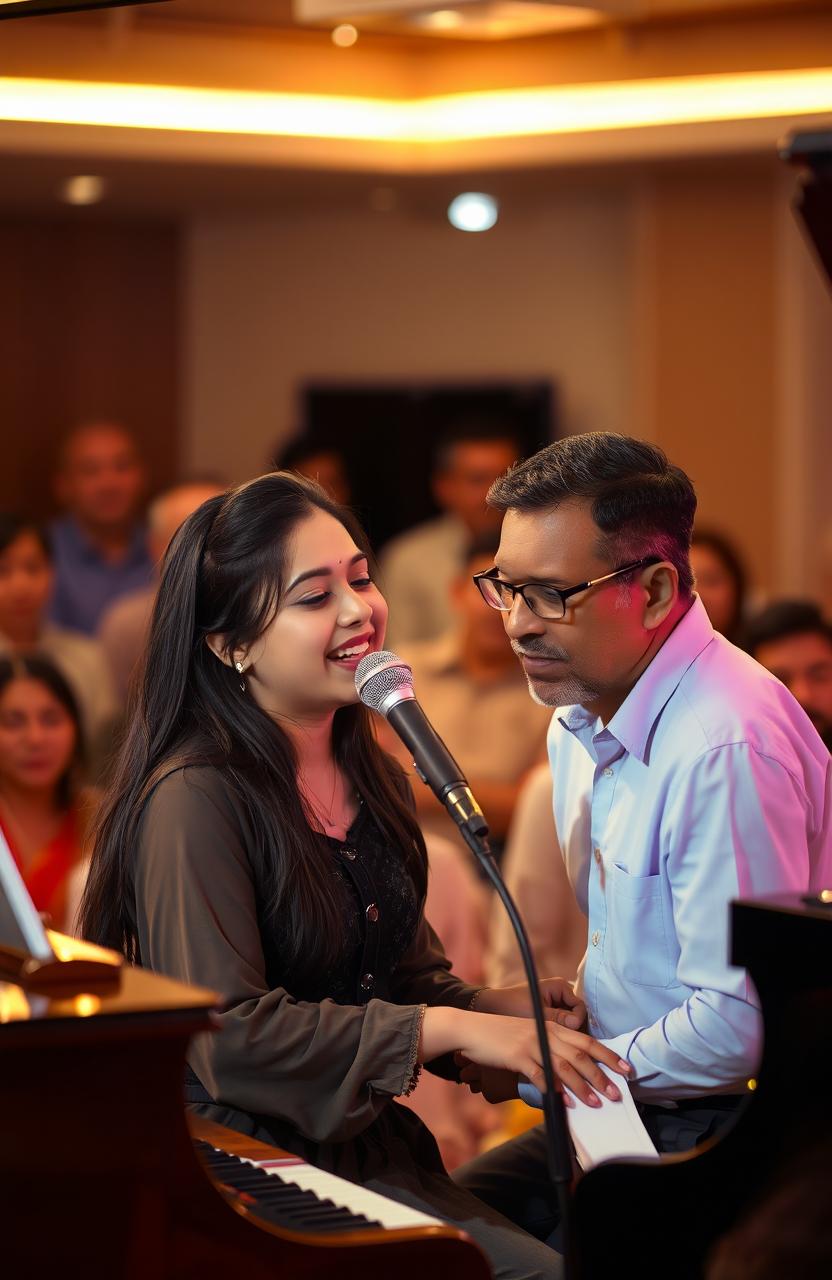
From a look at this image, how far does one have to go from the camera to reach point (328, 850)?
218 cm

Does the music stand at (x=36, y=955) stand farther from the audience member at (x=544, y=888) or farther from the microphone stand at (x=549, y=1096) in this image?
the audience member at (x=544, y=888)

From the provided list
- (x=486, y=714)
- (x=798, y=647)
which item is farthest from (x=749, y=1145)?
(x=486, y=714)

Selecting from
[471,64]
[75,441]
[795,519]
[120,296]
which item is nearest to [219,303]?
[120,296]

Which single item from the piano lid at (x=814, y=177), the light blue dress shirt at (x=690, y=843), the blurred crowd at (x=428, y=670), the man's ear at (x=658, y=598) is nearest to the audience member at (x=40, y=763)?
the blurred crowd at (x=428, y=670)

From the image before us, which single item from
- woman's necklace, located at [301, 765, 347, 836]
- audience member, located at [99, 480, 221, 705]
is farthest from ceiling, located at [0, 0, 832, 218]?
woman's necklace, located at [301, 765, 347, 836]

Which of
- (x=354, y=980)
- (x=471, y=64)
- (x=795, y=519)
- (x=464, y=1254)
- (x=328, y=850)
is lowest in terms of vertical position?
(x=464, y=1254)

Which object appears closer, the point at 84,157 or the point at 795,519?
the point at 84,157

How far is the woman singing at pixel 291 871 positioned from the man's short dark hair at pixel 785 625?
1528mm

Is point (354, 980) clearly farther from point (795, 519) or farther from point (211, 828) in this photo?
point (795, 519)

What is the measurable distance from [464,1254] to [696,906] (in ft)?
1.76

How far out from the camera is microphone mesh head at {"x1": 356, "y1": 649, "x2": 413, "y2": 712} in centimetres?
188

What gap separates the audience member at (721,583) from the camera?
4.44m

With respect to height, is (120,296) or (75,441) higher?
(120,296)

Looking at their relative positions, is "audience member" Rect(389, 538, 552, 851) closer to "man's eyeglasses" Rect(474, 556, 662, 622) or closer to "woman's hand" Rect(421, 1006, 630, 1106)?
"man's eyeglasses" Rect(474, 556, 662, 622)
